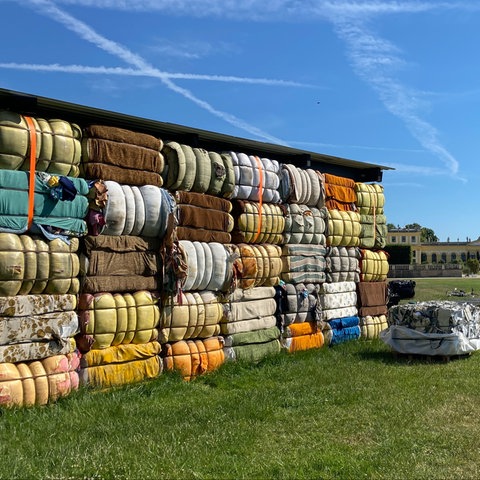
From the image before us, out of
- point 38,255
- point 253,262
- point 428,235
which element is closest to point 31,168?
point 38,255

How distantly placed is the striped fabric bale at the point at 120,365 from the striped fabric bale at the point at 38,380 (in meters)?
0.25

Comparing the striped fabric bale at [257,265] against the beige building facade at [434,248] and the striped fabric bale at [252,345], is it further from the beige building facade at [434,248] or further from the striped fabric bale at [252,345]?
the beige building facade at [434,248]

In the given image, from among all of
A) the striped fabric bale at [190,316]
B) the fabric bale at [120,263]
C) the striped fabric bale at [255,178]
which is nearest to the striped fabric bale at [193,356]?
the striped fabric bale at [190,316]

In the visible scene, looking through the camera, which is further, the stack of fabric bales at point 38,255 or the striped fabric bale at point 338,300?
the striped fabric bale at point 338,300

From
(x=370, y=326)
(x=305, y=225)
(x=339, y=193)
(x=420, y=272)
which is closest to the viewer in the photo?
(x=305, y=225)

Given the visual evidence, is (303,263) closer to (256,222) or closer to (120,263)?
(256,222)

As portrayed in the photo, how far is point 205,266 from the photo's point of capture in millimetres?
10180

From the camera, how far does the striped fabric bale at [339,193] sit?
13781mm

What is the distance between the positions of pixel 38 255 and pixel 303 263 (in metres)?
6.17

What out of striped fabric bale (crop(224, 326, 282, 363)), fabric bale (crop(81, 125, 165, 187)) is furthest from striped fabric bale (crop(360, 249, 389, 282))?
fabric bale (crop(81, 125, 165, 187))

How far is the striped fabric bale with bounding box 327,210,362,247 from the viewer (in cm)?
1366

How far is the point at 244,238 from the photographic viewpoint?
1138 centimetres

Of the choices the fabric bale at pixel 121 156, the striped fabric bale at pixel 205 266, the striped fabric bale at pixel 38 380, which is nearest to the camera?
the striped fabric bale at pixel 38 380

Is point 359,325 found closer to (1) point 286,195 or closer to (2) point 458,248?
(1) point 286,195
